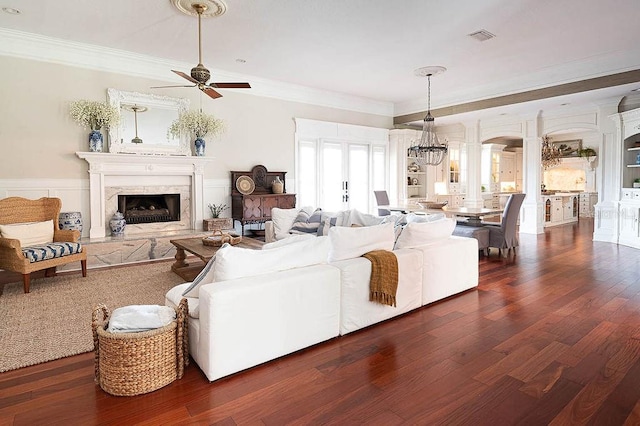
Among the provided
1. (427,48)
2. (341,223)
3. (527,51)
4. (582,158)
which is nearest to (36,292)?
(341,223)

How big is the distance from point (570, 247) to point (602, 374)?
17.3ft

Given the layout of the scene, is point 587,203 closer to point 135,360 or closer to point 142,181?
point 142,181

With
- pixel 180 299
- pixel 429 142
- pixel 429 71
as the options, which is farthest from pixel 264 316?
pixel 429 71

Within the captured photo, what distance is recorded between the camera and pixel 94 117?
5609mm

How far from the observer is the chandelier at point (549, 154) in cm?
1191

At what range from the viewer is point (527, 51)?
18.7ft

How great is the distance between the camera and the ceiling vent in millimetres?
4941

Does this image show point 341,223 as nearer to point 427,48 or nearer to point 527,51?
point 427,48

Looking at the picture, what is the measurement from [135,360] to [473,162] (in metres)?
9.10

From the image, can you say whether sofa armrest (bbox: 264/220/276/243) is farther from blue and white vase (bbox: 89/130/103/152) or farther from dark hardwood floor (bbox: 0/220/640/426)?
dark hardwood floor (bbox: 0/220/640/426)

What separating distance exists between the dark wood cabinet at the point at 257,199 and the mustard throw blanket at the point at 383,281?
3993 mm

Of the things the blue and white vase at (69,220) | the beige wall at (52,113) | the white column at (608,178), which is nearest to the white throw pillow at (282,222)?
the beige wall at (52,113)

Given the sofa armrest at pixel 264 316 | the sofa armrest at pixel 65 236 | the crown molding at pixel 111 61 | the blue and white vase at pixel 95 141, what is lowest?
the sofa armrest at pixel 264 316

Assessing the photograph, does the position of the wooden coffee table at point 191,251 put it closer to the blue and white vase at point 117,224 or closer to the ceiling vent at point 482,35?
the blue and white vase at point 117,224
